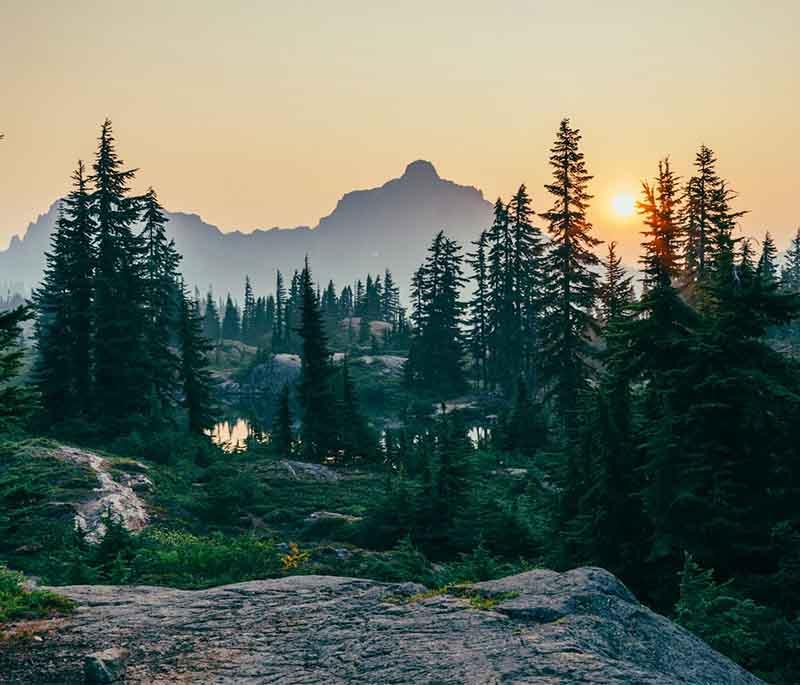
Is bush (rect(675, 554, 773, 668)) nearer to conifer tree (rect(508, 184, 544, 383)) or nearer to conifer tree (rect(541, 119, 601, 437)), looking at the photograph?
conifer tree (rect(541, 119, 601, 437))

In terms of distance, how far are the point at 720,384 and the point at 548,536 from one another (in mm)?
5641

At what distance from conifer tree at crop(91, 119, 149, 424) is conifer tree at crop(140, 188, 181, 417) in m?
0.81

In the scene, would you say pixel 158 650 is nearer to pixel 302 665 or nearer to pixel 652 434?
pixel 302 665

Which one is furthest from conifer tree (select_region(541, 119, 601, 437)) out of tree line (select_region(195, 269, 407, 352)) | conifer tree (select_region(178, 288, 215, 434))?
tree line (select_region(195, 269, 407, 352))

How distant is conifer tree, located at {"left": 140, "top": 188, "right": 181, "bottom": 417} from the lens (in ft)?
128

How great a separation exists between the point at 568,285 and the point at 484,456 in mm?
10776

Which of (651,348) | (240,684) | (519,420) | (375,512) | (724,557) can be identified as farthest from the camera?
(519,420)

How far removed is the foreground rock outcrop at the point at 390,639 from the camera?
5.86m

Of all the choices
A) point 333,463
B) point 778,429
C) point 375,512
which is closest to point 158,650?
point 778,429

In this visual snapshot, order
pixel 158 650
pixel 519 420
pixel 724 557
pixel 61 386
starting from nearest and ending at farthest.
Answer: pixel 158 650, pixel 724 557, pixel 61 386, pixel 519 420

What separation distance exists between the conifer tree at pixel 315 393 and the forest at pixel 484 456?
142mm

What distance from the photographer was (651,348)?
15.0 m

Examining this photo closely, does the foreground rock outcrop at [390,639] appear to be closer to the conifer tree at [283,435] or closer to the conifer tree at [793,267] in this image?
the conifer tree at [283,435]

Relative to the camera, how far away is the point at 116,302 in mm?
36531
